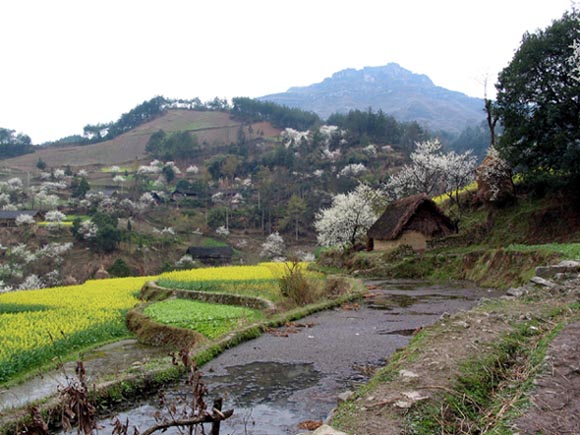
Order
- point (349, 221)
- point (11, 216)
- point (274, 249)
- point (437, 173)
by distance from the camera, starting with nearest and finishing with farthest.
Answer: point (349, 221)
point (437, 173)
point (274, 249)
point (11, 216)

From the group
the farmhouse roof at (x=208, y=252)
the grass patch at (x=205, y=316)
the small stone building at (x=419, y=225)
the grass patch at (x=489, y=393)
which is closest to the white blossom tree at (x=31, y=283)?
the farmhouse roof at (x=208, y=252)

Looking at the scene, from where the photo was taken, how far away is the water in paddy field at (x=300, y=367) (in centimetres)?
550

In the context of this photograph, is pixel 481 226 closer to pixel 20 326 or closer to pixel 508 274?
pixel 508 274

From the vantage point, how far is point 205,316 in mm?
13102

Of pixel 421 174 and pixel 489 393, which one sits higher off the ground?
pixel 421 174

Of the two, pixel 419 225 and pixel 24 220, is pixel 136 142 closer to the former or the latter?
pixel 24 220

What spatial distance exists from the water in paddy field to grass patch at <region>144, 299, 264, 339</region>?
61.6 inches

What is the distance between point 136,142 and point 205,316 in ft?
373

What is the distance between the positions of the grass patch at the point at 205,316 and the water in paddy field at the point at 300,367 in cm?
156

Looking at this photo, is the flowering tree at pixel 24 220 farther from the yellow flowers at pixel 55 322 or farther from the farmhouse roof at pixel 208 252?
the yellow flowers at pixel 55 322

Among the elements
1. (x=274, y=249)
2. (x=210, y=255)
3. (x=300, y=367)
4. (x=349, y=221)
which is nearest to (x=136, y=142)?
(x=210, y=255)

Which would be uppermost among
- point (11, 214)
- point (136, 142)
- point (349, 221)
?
point (136, 142)

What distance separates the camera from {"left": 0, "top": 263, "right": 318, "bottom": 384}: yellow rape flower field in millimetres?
10812

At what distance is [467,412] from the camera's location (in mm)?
4113
